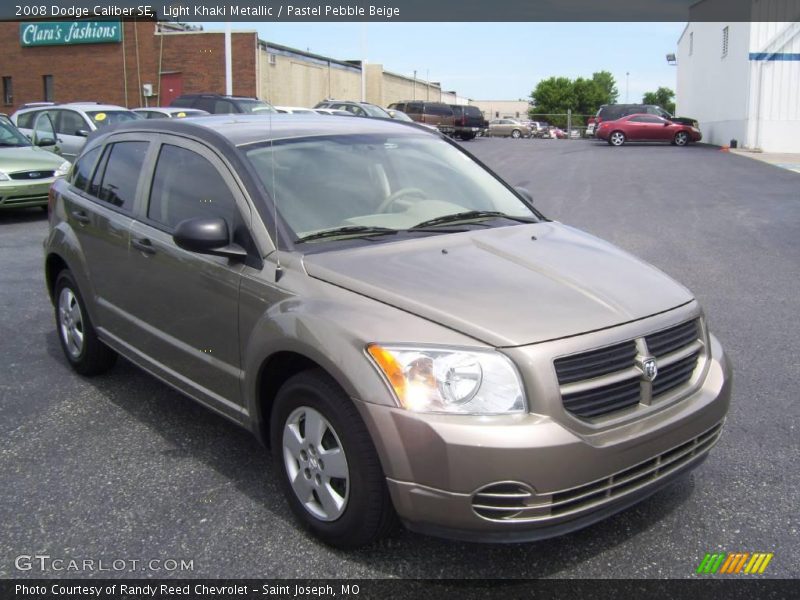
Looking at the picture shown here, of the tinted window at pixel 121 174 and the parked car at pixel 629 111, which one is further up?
the parked car at pixel 629 111

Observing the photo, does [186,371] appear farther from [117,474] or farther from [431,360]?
[431,360]

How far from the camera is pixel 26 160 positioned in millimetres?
12305

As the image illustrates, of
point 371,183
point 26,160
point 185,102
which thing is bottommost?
point 371,183

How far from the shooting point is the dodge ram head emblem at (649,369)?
2.96 metres

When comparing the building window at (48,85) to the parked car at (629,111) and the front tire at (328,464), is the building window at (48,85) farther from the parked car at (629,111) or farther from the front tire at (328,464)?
the front tire at (328,464)

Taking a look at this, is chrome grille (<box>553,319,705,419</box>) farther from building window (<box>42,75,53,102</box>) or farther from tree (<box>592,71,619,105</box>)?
tree (<box>592,71,619,105</box>)

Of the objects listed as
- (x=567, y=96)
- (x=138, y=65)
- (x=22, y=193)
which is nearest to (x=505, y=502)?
(x=22, y=193)

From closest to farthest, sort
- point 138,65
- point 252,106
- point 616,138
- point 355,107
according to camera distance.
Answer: point 252,106 < point 355,107 < point 616,138 < point 138,65

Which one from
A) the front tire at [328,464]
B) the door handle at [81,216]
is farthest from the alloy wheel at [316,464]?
the door handle at [81,216]

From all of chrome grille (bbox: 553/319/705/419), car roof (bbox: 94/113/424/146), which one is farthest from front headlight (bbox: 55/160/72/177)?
chrome grille (bbox: 553/319/705/419)

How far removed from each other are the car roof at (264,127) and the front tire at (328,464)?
1458mm

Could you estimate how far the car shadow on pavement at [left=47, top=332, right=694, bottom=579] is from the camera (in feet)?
10.0

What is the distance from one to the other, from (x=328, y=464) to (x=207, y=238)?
45.3 inches

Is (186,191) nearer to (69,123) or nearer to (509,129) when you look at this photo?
(69,123)
